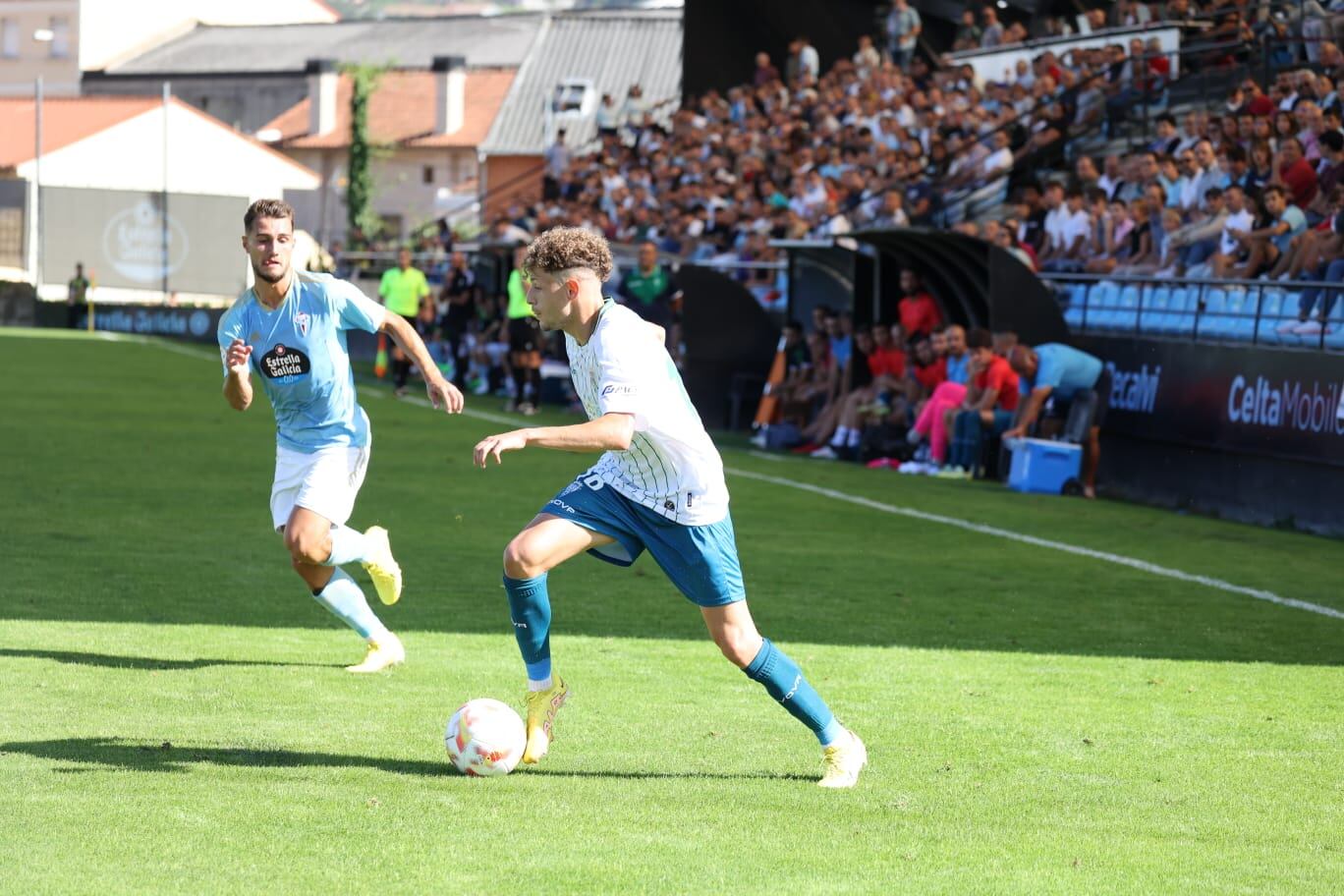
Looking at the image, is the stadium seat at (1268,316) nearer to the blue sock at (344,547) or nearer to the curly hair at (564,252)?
the blue sock at (344,547)

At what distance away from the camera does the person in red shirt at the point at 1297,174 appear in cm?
1753

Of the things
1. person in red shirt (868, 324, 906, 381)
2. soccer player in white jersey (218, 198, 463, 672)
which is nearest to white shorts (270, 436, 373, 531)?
soccer player in white jersey (218, 198, 463, 672)

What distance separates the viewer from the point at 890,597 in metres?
10.9

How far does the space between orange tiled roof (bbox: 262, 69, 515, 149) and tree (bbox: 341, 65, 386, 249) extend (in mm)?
3732

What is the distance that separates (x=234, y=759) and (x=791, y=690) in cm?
193

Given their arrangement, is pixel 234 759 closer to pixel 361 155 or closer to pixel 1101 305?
pixel 1101 305

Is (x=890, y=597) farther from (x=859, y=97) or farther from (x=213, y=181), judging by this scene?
(x=213, y=181)

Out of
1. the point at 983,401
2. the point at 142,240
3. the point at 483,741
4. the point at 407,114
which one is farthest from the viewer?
the point at 407,114

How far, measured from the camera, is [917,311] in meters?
20.8

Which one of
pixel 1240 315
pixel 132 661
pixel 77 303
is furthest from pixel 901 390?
pixel 77 303

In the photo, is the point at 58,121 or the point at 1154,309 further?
the point at 58,121

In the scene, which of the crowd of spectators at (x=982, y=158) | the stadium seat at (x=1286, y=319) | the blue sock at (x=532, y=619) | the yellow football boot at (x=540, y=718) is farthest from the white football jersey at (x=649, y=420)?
the crowd of spectators at (x=982, y=158)

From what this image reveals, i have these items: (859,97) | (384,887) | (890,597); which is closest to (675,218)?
Answer: (859,97)

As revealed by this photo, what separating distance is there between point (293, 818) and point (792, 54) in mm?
31616
